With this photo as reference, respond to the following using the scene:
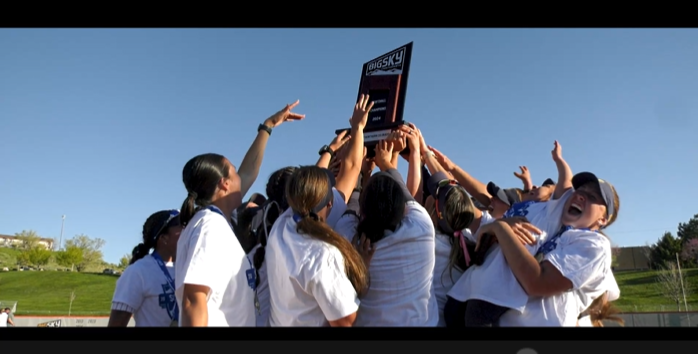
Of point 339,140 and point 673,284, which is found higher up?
point 339,140

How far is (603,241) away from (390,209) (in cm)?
114

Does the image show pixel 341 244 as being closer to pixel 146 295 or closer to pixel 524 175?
pixel 146 295

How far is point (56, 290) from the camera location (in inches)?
2650

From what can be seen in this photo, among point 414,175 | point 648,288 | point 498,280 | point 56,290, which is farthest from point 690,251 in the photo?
point 56,290

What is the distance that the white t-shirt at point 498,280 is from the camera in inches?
105

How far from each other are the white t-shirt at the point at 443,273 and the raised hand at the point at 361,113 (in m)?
0.94

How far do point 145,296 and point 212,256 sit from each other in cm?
119

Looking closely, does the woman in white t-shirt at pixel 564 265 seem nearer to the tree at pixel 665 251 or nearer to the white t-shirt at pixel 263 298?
the white t-shirt at pixel 263 298

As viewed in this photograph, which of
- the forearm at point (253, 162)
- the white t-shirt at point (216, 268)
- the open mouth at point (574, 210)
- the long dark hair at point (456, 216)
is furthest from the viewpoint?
the forearm at point (253, 162)

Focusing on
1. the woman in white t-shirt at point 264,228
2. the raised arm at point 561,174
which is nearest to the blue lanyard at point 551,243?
the raised arm at point 561,174

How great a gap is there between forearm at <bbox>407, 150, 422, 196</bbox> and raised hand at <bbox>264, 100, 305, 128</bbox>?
41.9 inches
